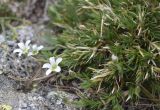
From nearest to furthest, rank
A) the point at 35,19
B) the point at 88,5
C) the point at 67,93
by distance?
the point at 67,93 < the point at 88,5 < the point at 35,19

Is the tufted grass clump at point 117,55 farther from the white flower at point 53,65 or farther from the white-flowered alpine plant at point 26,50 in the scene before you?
the white-flowered alpine plant at point 26,50

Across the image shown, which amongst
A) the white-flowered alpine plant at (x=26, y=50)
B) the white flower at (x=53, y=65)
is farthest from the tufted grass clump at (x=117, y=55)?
the white-flowered alpine plant at (x=26, y=50)

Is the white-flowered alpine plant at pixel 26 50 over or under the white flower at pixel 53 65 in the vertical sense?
over

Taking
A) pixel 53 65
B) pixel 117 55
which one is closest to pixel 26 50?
pixel 53 65

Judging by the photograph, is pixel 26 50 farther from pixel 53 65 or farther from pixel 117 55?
pixel 117 55

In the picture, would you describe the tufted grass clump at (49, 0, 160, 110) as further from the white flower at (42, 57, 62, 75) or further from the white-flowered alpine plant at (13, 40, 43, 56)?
the white-flowered alpine plant at (13, 40, 43, 56)

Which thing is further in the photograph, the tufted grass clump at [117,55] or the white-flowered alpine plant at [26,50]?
the white-flowered alpine plant at [26,50]

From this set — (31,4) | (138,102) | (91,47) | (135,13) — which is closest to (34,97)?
(91,47)

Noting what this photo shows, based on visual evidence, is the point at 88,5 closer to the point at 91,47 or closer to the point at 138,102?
the point at 91,47
